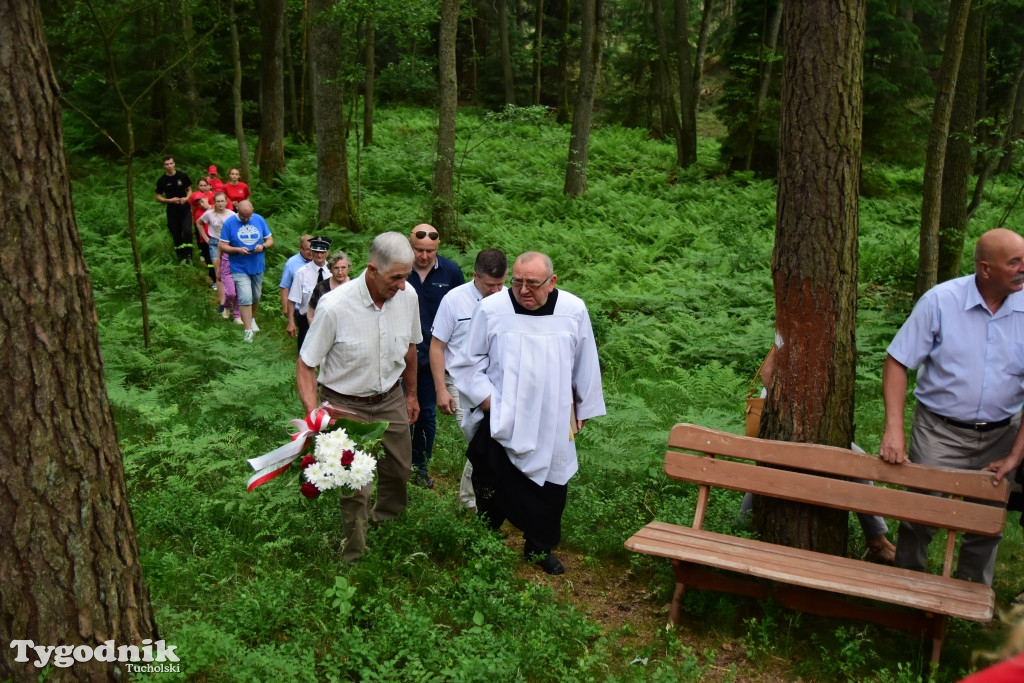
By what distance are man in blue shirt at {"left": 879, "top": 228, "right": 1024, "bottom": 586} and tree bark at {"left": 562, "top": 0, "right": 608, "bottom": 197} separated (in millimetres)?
15986

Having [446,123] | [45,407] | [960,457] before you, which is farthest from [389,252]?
[446,123]

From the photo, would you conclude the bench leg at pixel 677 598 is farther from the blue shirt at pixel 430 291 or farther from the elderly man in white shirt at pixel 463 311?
the blue shirt at pixel 430 291

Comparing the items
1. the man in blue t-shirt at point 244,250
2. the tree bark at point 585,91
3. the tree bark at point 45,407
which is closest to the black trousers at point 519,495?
the tree bark at point 45,407

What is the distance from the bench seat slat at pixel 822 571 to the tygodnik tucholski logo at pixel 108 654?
8.72 ft

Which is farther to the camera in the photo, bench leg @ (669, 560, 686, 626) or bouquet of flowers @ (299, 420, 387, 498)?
bench leg @ (669, 560, 686, 626)

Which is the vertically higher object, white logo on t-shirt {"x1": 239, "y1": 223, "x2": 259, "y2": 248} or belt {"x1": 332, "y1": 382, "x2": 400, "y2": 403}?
white logo on t-shirt {"x1": 239, "y1": 223, "x2": 259, "y2": 248}

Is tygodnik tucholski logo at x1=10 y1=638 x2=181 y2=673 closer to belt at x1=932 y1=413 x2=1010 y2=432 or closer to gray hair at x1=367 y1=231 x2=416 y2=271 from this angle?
gray hair at x1=367 y1=231 x2=416 y2=271

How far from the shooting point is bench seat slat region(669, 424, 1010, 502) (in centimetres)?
521

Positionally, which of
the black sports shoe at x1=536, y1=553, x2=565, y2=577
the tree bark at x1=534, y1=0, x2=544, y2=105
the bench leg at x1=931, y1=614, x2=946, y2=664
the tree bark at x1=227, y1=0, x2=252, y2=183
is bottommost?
the black sports shoe at x1=536, y1=553, x2=565, y2=577

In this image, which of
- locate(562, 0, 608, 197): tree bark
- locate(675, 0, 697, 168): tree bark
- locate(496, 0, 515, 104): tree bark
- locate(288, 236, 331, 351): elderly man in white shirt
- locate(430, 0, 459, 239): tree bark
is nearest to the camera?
locate(288, 236, 331, 351): elderly man in white shirt

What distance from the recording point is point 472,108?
1416 inches

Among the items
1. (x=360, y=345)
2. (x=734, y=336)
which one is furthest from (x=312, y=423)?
(x=734, y=336)

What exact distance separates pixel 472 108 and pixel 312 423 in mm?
32493

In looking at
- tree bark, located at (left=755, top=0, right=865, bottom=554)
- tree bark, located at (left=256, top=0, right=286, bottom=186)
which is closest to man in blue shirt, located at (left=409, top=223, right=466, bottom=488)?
tree bark, located at (left=755, top=0, right=865, bottom=554)
